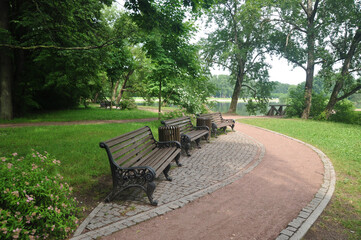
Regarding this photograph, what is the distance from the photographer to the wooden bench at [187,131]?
7.20 metres

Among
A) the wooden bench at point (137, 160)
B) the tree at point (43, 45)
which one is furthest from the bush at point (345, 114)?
the tree at point (43, 45)

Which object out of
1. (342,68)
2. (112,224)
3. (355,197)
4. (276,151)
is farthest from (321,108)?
(112,224)

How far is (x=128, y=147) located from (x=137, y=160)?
1.14 ft

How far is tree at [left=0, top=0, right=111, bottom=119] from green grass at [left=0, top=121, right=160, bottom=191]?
3.10 m

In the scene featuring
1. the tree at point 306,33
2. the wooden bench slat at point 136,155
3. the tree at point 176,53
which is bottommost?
the wooden bench slat at point 136,155

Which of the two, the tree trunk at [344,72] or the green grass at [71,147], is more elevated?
the tree trunk at [344,72]

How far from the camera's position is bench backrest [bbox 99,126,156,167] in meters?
4.09

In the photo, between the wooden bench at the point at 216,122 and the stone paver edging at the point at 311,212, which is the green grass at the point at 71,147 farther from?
the wooden bench at the point at 216,122

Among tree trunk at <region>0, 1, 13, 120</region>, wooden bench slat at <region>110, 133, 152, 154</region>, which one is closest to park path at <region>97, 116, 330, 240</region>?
wooden bench slat at <region>110, 133, 152, 154</region>

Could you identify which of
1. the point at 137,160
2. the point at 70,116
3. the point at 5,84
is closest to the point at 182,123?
the point at 137,160

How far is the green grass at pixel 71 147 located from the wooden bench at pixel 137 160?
87 cm

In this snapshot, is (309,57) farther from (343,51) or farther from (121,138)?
(121,138)

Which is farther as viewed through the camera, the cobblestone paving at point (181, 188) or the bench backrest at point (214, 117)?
the bench backrest at point (214, 117)

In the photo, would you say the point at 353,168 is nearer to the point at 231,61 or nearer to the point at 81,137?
the point at 81,137
